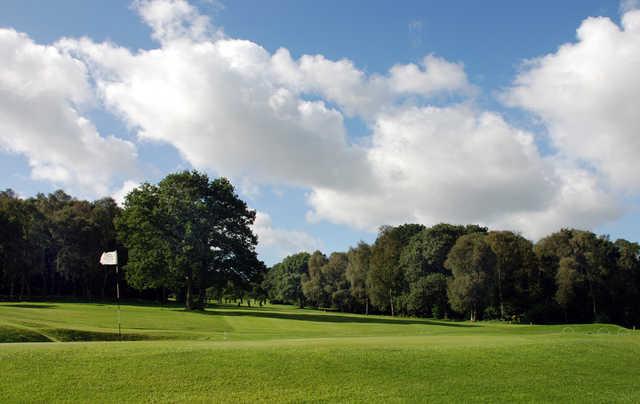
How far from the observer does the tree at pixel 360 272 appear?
381 feet

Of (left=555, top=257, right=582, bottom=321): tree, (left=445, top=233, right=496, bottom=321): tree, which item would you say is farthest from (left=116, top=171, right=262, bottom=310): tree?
(left=555, top=257, right=582, bottom=321): tree

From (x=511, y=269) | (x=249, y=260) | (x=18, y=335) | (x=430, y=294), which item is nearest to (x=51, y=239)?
(x=249, y=260)

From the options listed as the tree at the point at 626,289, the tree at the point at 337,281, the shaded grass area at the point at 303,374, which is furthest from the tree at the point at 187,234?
the tree at the point at 626,289

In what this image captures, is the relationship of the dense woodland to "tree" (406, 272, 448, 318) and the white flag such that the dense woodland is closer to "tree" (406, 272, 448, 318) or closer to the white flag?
"tree" (406, 272, 448, 318)

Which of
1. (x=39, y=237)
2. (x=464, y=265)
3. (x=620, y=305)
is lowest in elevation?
(x=620, y=305)

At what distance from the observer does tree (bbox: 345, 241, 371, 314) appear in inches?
4577

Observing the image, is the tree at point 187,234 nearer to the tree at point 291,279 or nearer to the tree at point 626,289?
the tree at point 626,289

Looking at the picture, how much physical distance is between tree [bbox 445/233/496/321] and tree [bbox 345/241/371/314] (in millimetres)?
30185

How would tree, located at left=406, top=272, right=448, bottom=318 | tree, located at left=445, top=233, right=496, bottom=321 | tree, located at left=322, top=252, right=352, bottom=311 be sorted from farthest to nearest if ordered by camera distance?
tree, located at left=322, top=252, right=352, bottom=311 → tree, located at left=406, top=272, right=448, bottom=318 → tree, located at left=445, top=233, right=496, bottom=321

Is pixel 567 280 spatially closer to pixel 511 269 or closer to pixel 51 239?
pixel 511 269

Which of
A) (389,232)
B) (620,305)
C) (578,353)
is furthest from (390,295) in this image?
(578,353)

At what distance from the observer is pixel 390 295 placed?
105562 millimetres

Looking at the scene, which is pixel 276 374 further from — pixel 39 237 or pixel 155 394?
pixel 39 237

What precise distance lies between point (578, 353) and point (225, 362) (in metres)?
15.1
